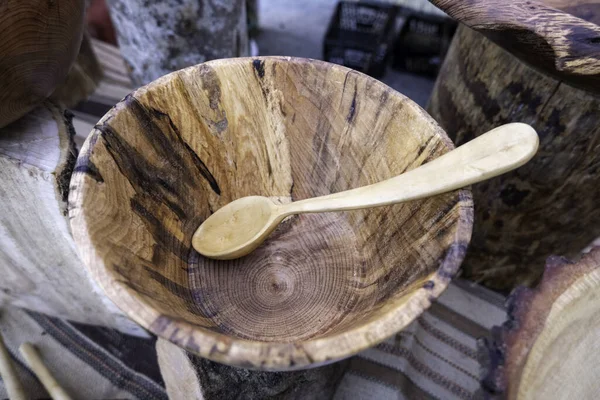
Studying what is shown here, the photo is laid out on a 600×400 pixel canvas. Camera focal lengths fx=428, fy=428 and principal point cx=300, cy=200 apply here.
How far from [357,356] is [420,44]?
1.56m

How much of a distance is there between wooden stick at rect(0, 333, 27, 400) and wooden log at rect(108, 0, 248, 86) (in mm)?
810

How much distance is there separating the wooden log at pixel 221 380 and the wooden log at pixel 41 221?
0.31m

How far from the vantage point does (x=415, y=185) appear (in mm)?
594

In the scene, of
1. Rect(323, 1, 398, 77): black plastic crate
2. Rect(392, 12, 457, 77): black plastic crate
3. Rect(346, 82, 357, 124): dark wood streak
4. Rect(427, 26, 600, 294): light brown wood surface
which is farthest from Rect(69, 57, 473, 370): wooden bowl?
Rect(392, 12, 457, 77): black plastic crate

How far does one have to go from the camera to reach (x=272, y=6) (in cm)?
255

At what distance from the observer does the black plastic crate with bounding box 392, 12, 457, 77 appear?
2016 mm

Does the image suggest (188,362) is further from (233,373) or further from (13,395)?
(13,395)

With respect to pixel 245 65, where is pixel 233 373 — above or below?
below

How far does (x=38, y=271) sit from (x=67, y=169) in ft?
1.15

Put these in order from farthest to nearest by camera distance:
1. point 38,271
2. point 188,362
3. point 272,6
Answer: point 272,6 → point 38,271 → point 188,362

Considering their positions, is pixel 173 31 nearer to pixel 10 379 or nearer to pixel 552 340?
pixel 10 379

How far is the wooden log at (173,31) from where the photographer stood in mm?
1092

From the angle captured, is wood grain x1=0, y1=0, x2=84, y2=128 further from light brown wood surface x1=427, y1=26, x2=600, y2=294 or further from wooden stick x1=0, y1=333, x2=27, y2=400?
light brown wood surface x1=427, y1=26, x2=600, y2=294

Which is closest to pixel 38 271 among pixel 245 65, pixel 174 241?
pixel 174 241
